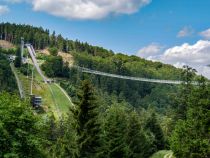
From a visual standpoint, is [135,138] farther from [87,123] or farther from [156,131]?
[87,123]

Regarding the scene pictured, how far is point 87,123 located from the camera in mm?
41875

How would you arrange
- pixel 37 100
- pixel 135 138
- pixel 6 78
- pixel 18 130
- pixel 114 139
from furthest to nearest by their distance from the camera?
pixel 6 78 < pixel 37 100 < pixel 135 138 < pixel 114 139 < pixel 18 130

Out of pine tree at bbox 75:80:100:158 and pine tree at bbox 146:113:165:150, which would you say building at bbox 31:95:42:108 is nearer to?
pine tree at bbox 146:113:165:150

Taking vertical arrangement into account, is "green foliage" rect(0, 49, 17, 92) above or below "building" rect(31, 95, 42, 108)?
above

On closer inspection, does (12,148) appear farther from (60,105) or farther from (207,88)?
(60,105)

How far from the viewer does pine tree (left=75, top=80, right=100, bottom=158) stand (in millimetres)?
41906

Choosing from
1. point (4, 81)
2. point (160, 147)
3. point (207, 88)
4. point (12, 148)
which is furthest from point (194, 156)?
point (4, 81)

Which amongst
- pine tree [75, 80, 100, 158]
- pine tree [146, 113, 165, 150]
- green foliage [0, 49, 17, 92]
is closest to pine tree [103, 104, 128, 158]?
pine tree [75, 80, 100, 158]

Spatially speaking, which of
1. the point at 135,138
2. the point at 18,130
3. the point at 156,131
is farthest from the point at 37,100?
the point at 18,130

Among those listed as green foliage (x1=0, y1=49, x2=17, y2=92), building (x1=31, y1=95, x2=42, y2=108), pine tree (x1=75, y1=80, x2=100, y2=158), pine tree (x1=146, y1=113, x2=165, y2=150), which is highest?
green foliage (x1=0, y1=49, x2=17, y2=92)

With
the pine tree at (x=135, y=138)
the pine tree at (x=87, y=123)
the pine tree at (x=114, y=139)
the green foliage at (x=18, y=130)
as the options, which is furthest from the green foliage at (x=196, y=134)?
the pine tree at (x=135, y=138)

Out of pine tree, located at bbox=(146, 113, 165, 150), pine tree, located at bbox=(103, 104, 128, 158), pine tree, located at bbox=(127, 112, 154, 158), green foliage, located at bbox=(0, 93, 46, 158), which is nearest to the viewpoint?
green foliage, located at bbox=(0, 93, 46, 158)

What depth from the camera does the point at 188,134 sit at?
49.7 metres

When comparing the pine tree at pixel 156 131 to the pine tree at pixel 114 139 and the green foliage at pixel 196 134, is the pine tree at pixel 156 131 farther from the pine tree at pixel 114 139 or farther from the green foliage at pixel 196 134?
the green foliage at pixel 196 134
